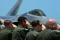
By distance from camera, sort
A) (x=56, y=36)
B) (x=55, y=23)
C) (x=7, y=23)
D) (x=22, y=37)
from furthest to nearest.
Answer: (x=7, y=23), (x=22, y=37), (x=55, y=23), (x=56, y=36)

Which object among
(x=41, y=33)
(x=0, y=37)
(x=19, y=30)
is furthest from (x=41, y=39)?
(x=0, y=37)

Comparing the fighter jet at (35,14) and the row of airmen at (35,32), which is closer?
the row of airmen at (35,32)

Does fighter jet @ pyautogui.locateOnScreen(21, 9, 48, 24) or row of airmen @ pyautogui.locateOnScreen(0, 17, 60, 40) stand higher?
fighter jet @ pyautogui.locateOnScreen(21, 9, 48, 24)

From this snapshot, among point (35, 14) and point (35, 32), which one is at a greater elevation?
point (35, 14)

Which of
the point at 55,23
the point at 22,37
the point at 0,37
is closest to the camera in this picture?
the point at 55,23

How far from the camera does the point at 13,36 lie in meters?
3.69

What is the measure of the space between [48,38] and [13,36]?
0.79 meters

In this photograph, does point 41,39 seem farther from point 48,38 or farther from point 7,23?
point 7,23

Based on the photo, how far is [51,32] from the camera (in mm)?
3098

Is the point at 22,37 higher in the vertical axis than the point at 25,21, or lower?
lower

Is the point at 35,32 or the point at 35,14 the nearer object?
the point at 35,32

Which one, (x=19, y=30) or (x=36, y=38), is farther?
(x=19, y=30)

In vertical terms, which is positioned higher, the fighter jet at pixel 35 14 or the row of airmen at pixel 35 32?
the fighter jet at pixel 35 14

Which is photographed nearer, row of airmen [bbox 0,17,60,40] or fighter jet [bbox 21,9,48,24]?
row of airmen [bbox 0,17,60,40]
